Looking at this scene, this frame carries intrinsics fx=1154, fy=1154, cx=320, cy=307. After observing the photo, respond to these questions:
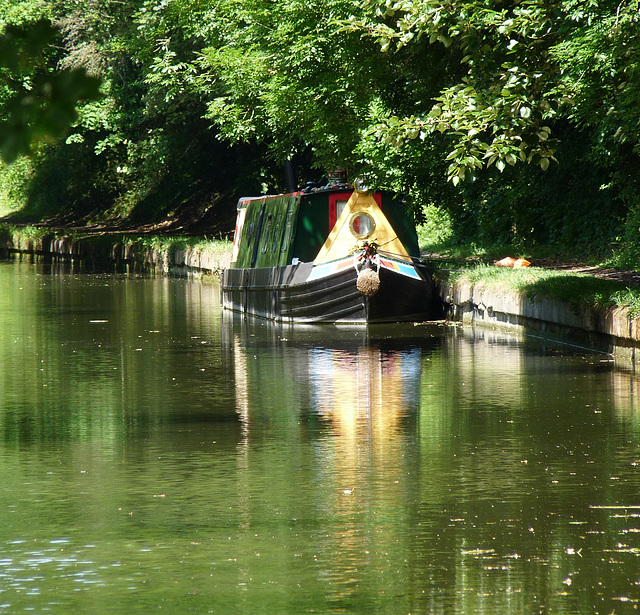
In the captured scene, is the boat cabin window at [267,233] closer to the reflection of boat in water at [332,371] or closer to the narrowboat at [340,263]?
the narrowboat at [340,263]

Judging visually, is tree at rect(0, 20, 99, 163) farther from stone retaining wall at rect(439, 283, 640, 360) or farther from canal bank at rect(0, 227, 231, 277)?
canal bank at rect(0, 227, 231, 277)

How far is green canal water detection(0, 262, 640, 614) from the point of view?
541 centimetres

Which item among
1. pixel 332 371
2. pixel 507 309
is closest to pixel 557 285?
pixel 507 309

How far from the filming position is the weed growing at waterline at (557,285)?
43.9 feet

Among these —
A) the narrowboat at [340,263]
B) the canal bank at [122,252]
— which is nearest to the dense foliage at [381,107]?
the narrowboat at [340,263]

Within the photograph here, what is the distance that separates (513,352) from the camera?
1406cm

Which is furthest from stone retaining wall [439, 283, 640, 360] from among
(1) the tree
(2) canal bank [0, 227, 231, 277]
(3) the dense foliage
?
(2) canal bank [0, 227, 231, 277]

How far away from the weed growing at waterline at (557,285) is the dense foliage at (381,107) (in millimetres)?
1522

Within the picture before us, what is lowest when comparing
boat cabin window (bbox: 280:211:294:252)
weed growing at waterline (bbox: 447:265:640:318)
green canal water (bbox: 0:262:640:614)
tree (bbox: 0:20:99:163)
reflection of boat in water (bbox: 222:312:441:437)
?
green canal water (bbox: 0:262:640:614)

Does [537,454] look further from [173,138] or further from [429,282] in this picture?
[173,138]

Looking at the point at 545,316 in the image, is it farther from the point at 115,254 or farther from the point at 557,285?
the point at 115,254

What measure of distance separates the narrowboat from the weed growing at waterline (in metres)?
0.94

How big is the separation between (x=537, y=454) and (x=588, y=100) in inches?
211

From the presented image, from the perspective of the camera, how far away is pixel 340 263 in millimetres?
17859
